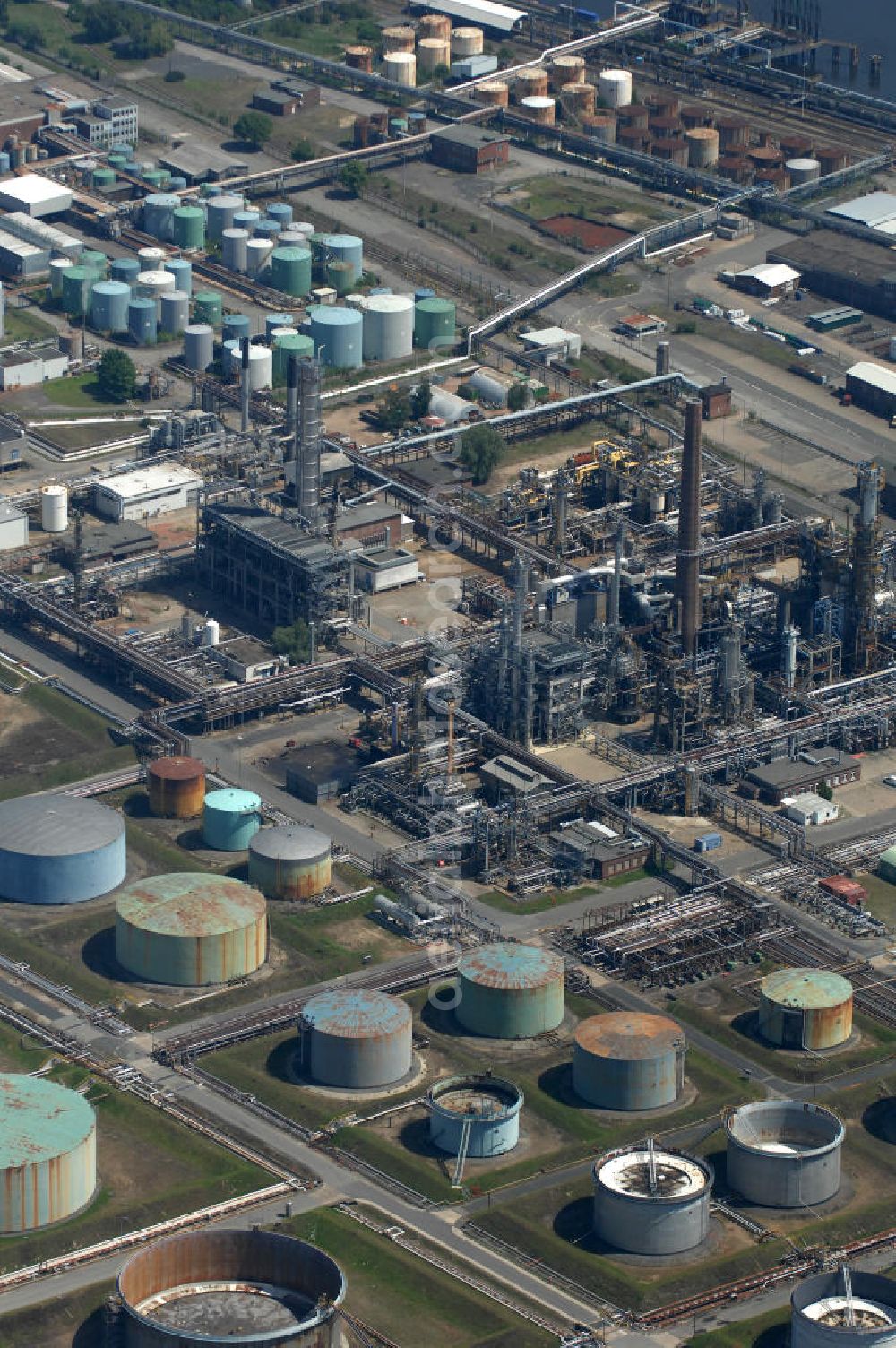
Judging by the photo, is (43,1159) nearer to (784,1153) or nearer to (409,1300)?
(409,1300)

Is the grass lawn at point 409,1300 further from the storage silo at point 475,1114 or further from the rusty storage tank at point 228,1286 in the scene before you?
the storage silo at point 475,1114

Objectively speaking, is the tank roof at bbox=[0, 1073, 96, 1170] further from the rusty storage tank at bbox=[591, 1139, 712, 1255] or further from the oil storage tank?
the oil storage tank

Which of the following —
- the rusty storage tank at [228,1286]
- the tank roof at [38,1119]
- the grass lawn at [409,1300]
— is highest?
the tank roof at [38,1119]

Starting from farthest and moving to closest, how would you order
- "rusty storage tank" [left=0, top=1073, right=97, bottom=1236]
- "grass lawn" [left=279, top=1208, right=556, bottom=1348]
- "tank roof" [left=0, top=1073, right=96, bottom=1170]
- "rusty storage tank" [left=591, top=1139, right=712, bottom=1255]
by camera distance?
"rusty storage tank" [left=591, top=1139, right=712, bottom=1255], "tank roof" [left=0, top=1073, right=96, bottom=1170], "rusty storage tank" [left=0, top=1073, right=97, bottom=1236], "grass lawn" [left=279, top=1208, right=556, bottom=1348]

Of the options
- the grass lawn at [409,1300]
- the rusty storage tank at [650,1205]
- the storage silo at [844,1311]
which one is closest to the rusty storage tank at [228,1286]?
the grass lawn at [409,1300]

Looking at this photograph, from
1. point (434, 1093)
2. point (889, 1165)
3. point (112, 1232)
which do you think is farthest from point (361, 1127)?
point (889, 1165)

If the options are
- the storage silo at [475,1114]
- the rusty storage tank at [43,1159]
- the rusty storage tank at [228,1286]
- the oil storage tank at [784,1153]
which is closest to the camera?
the rusty storage tank at [228,1286]

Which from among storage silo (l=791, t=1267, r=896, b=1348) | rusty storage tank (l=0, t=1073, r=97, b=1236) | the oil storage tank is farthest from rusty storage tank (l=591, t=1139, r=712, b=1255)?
rusty storage tank (l=0, t=1073, r=97, b=1236)
